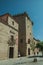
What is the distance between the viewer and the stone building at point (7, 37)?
24.2 meters

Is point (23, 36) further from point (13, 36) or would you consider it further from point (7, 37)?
point (7, 37)

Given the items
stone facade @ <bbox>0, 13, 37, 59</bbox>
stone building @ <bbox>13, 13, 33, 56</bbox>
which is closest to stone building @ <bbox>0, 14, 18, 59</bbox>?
stone facade @ <bbox>0, 13, 37, 59</bbox>

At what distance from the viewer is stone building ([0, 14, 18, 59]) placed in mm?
24219

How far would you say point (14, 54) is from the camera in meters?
29.4

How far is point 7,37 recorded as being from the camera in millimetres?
26062

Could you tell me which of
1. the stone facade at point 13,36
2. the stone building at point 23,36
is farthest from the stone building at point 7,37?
the stone building at point 23,36

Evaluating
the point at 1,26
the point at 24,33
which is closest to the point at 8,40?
the point at 1,26

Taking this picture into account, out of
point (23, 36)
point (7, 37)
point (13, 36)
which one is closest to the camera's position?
point (7, 37)

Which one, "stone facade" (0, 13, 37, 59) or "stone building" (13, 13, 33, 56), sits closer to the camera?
"stone facade" (0, 13, 37, 59)

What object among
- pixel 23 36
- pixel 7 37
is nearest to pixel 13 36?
pixel 7 37

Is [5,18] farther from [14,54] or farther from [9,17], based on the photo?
[14,54]

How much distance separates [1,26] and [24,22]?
54.7ft

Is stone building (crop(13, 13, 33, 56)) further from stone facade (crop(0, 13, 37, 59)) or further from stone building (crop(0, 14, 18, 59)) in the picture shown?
stone building (crop(0, 14, 18, 59))

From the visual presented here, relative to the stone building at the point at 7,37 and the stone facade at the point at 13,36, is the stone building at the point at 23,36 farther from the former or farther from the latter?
the stone building at the point at 7,37
